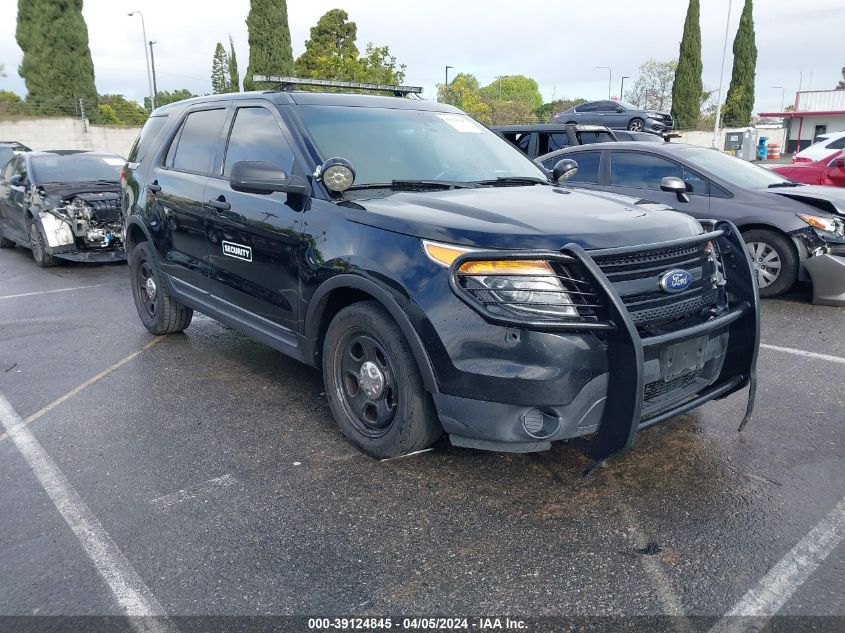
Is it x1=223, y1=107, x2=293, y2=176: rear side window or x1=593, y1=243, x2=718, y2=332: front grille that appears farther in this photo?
x1=223, y1=107, x2=293, y2=176: rear side window

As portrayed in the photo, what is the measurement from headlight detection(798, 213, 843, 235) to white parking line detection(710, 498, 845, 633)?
4.64m

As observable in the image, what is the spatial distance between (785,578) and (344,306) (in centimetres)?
233

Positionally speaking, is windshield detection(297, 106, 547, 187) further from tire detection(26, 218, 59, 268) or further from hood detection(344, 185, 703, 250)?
tire detection(26, 218, 59, 268)

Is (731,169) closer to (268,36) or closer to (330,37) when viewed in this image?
(268,36)

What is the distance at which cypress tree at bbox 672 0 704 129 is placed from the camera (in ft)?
143

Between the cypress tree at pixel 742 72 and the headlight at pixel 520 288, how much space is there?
51489mm

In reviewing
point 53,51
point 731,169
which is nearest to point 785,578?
point 731,169

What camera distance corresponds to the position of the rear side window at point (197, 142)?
484 centimetres

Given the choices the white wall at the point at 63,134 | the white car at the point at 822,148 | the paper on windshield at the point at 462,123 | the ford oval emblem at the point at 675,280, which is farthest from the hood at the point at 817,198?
the white wall at the point at 63,134

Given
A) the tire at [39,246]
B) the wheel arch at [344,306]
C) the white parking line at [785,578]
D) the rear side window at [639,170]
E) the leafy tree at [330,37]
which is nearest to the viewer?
the white parking line at [785,578]

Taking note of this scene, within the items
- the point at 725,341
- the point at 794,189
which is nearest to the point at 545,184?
the point at 725,341

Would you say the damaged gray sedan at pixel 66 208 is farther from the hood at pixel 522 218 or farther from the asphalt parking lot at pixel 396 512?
the hood at pixel 522 218

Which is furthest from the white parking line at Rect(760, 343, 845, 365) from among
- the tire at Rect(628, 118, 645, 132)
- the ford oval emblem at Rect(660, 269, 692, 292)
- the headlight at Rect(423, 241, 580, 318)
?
the tire at Rect(628, 118, 645, 132)

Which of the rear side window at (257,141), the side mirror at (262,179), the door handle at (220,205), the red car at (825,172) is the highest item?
the rear side window at (257,141)
